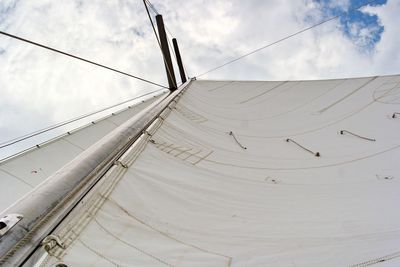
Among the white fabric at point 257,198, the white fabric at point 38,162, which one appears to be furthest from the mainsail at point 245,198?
the white fabric at point 38,162

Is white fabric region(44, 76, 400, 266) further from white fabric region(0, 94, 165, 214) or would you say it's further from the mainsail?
white fabric region(0, 94, 165, 214)

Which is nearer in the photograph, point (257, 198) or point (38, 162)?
point (257, 198)

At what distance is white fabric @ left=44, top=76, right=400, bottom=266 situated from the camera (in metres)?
1.36

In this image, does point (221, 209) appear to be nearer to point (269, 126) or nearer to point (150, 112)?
point (150, 112)

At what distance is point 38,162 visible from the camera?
345 centimetres

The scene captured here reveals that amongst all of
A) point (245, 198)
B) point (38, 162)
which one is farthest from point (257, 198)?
point (38, 162)

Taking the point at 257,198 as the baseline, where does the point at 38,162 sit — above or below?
above

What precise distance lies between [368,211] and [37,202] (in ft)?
5.07

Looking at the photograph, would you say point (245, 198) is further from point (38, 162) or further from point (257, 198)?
point (38, 162)

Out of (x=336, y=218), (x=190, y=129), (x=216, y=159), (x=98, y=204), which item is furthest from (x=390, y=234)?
(x=190, y=129)

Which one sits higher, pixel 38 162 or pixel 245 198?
pixel 38 162

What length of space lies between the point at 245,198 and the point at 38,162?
2.27m

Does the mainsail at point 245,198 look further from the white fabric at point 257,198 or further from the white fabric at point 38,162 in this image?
the white fabric at point 38,162

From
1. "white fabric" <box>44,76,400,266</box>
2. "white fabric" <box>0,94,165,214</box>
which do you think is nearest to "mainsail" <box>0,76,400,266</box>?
"white fabric" <box>44,76,400,266</box>
